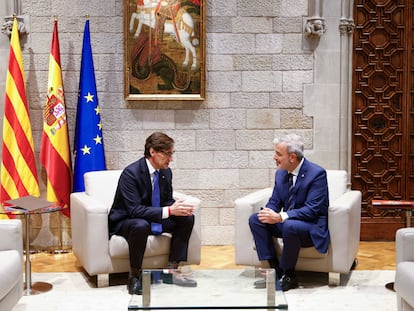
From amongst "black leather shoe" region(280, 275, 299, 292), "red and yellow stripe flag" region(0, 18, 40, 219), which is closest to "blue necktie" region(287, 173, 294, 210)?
"black leather shoe" region(280, 275, 299, 292)

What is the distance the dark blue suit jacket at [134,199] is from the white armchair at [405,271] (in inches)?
64.3

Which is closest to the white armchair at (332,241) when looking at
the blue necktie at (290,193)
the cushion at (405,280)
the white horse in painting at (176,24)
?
the blue necktie at (290,193)

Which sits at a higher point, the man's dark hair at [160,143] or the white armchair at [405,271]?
the man's dark hair at [160,143]

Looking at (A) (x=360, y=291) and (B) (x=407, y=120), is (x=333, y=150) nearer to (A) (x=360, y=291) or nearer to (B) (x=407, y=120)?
(B) (x=407, y=120)

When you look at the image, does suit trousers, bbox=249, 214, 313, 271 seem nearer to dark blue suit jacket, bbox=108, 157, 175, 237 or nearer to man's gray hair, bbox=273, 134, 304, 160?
man's gray hair, bbox=273, 134, 304, 160

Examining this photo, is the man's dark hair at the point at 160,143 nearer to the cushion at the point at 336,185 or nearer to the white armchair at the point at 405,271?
the cushion at the point at 336,185

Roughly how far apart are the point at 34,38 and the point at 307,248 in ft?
10.2

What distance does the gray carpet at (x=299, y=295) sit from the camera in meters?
4.28

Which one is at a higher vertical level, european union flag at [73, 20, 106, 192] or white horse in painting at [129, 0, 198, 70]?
white horse in painting at [129, 0, 198, 70]

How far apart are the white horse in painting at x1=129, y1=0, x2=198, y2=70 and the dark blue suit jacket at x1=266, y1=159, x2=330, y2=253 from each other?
185 centimetres

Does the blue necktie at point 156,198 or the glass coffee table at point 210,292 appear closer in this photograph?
the glass coffee table at point 210,292

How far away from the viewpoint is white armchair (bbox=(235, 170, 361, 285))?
184 inches

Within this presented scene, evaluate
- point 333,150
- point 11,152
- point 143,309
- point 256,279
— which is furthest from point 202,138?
point 143,309

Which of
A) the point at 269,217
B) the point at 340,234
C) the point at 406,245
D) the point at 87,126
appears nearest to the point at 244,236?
the point at 269,217
